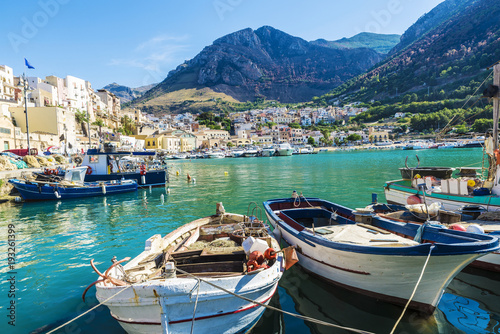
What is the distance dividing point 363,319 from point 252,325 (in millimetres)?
2475

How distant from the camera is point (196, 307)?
4836 mm

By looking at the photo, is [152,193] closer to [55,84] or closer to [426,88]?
[55,84]

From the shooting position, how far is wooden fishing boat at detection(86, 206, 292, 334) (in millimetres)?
4719

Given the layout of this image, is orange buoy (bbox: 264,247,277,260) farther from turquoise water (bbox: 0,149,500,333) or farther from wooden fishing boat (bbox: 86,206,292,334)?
turquoise water (bbox: 0,149,500,333)

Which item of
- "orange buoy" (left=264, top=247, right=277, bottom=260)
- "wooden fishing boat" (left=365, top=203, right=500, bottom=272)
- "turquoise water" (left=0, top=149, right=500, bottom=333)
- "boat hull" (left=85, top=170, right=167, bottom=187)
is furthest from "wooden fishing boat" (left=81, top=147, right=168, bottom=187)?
"orange buoy" (left=264, top=247, right=277, bottom=260)

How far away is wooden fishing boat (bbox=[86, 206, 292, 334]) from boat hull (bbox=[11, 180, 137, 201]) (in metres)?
20.5

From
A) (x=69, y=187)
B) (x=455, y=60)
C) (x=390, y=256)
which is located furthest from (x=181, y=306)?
(x=455, y=60)

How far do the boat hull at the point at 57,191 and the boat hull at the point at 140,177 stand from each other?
2.56 meters

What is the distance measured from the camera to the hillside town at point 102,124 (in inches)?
1710

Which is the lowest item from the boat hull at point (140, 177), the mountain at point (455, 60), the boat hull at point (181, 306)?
the boat hull at point (181, 306)

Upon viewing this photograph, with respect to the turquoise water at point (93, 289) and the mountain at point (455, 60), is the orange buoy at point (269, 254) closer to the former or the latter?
the turquoise water at point (93, 289)

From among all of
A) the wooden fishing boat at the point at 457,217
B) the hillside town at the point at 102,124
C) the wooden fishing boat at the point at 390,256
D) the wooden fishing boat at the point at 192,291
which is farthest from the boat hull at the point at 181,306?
the hillside town at the point at 102,124

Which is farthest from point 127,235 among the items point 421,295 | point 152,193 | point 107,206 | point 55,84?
point 55,84

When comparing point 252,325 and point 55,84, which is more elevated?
point 55,84
